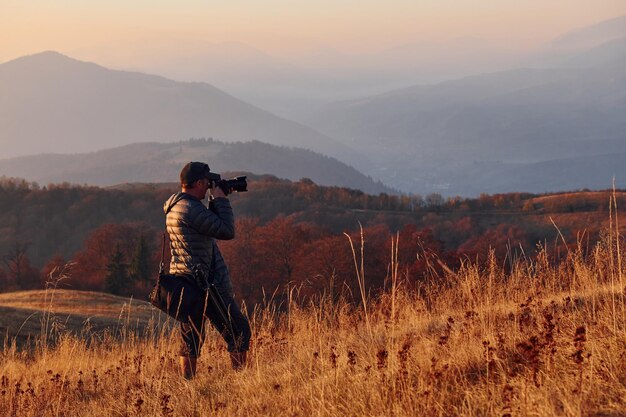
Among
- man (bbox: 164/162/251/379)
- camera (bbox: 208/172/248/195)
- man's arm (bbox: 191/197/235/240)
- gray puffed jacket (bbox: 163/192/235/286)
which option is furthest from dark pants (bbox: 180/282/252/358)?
camera (bbox: 208/172/248/195)

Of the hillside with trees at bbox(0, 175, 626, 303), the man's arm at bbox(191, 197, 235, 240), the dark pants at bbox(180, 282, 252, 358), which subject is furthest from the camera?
the hillside with trees at bbox(0, 175, 626, 303)

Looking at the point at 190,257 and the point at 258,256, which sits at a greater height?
the point at 190,257

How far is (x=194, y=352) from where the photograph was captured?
6.90m

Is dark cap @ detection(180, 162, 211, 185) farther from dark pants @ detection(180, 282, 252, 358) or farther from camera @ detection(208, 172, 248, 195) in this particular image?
dark pants @ detection(180, 282, 252, 358)

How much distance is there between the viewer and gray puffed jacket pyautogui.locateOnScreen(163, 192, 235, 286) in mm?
6664

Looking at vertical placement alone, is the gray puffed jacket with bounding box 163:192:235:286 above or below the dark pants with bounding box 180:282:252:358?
above

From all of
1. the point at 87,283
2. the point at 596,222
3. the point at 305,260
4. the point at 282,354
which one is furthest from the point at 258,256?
the point at 282,354

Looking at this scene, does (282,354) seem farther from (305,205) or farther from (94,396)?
(305,205)

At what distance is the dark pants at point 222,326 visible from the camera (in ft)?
22.1

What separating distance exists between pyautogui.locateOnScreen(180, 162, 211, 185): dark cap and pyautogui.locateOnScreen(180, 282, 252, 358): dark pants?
1102mm

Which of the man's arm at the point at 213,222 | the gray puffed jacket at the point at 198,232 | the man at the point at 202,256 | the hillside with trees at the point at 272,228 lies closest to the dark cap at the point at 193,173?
the man at the point at 202,256

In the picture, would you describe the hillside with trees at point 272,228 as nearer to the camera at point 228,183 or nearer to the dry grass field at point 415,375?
the dry grass field at point 415,375

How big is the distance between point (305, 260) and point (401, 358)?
230 feet

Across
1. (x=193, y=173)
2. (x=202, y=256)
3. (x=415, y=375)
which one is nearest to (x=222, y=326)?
(x=202, y=256)
